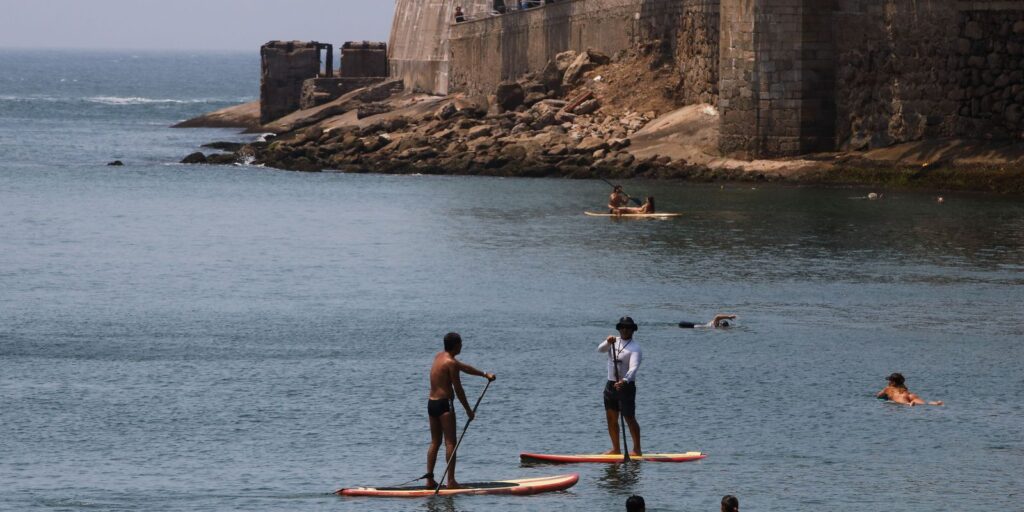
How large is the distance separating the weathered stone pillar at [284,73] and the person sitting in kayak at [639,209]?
5725cm

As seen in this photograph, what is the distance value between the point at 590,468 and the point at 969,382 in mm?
8728

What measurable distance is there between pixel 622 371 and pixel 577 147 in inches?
1769

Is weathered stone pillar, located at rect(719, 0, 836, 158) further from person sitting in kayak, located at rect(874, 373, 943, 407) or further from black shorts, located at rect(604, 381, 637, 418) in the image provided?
black shorts, located at rect(604, 381, 637, 418)

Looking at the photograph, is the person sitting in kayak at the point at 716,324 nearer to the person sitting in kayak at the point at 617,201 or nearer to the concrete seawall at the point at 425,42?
the person sitting in kayak at the point at 617,201

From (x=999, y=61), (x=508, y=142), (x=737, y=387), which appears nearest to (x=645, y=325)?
(x=737, y=387)

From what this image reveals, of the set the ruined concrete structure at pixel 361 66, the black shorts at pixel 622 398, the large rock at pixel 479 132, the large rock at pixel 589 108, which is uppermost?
the ruined concrete structure at pixel 361 66

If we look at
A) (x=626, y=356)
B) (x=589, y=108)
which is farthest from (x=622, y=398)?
(x=589, y=108)

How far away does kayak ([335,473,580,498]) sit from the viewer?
813 inches

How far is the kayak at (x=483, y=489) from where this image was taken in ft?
67.7

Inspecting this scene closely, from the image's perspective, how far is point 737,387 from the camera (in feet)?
91.9

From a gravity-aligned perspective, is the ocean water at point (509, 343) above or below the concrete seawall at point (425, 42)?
below

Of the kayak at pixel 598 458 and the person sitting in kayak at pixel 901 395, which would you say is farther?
the person sitting in kayak at pixel 901 395

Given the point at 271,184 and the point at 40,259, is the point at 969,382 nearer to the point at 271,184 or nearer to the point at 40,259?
the point at 40,259

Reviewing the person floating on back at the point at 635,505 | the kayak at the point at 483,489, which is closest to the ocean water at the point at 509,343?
the kayak at the point at 483,489
